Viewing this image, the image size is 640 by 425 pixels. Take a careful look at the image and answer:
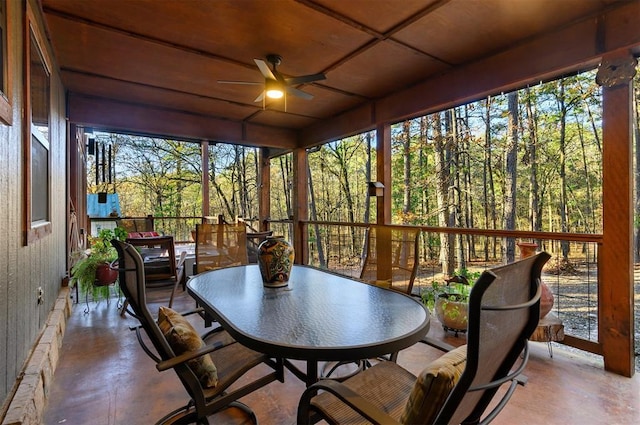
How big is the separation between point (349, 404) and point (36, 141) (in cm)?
283

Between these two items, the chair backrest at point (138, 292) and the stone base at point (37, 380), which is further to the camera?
the stone base at point (37, 380)

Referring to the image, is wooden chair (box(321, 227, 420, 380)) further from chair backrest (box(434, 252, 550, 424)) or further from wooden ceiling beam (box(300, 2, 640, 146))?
wooden ceiling beam (box(300, 2, 640, 146))

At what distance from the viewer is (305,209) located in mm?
6305

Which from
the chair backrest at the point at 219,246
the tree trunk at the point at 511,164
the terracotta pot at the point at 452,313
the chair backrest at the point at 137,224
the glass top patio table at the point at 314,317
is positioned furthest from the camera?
the tree trunk at the point at 511,164

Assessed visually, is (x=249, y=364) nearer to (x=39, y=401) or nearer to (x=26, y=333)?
(x=39, y=401)

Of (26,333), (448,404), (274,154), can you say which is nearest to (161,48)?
(26,333)

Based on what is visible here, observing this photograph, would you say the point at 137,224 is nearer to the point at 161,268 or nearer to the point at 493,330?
the point at 161,268

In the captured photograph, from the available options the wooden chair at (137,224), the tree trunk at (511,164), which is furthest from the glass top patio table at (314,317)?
the tree trunk at (511,164)

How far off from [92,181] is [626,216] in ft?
41.4

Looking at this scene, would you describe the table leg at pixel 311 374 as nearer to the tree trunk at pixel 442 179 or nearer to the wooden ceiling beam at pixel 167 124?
the wooden ceiling beam at pixel 167 124

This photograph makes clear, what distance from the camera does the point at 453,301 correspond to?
3209 mm

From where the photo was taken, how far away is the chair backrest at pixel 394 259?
265cm

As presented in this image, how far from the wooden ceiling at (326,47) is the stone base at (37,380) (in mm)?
2478

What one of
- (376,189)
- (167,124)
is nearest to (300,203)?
(376,189)
